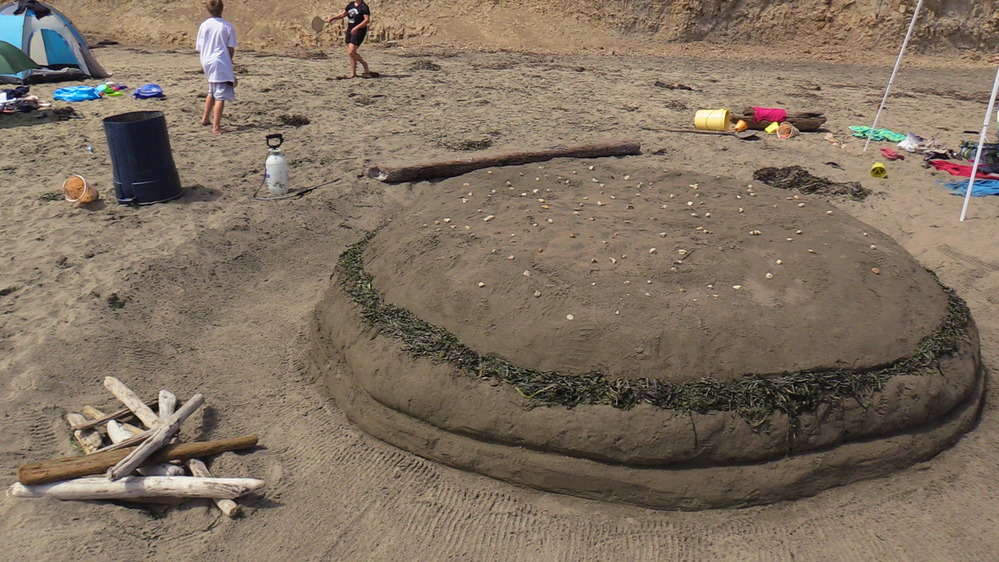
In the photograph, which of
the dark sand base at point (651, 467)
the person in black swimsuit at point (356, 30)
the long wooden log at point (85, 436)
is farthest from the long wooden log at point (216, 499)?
the person in black swimsuit at point (356, 30)

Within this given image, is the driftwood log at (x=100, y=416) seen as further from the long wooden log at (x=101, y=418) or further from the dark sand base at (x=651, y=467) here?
the dark sand base at (x=651, y=467)

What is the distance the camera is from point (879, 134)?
8.74 metres

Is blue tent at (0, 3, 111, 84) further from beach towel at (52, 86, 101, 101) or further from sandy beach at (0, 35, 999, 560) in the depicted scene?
beach towel at (52, 86, 101, 101)

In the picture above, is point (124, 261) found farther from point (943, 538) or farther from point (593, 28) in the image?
point (593, 28)

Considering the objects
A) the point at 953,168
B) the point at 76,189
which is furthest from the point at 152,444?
the point at 953,168

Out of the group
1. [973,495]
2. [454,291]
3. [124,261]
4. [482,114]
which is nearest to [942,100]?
[482,114]

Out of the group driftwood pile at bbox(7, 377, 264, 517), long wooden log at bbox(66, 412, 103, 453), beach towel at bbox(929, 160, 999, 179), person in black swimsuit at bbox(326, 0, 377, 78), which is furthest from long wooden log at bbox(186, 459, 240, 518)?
person in black swimsuit at bbox(326, 0, 377, 78)

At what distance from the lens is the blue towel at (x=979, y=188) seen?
23.1ft

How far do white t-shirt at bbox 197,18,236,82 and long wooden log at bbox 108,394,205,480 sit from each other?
17.5ft

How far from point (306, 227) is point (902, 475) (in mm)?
4963

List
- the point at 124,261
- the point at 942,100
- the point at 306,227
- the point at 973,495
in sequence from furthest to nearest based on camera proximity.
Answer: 1. the point at 942,100
2. the point at 306,227
3. the point at 124,261
4. the point at 973,495

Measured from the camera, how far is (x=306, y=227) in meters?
6.41

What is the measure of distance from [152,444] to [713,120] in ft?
24.5

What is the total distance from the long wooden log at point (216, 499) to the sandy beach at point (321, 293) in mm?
55
